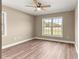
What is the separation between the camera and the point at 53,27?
6.10 m

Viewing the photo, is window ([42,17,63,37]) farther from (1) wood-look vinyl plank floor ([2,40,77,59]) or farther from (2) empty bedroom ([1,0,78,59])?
(1) wood-look vinyl plank floor ([2,40,77,59])

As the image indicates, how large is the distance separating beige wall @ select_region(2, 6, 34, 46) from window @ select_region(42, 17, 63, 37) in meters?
1.28

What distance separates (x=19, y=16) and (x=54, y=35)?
3.17 m

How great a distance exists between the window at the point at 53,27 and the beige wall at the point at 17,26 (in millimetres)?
1278

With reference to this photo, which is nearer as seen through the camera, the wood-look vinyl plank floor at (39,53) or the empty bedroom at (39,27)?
the wood-look vinyl plank floor at (39,53)

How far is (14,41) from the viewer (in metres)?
4.77

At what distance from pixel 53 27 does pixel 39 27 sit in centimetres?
135

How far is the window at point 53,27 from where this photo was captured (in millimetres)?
5807

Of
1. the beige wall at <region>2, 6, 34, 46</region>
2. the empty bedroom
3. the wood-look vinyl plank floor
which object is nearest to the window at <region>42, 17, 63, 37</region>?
the empty bedroom

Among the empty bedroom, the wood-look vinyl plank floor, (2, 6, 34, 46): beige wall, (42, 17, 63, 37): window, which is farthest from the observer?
(42, 17, 63, 37): window

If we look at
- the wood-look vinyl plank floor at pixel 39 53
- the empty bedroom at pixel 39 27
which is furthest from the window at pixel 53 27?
the wood-look vinyl plank floor at pixel 39 53

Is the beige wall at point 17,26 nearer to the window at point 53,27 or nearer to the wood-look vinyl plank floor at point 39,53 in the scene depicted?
the wood-look vinyl plank floor at point 39,53

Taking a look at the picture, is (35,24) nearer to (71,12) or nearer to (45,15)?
(45,15)

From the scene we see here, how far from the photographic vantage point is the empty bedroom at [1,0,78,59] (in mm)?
4043
